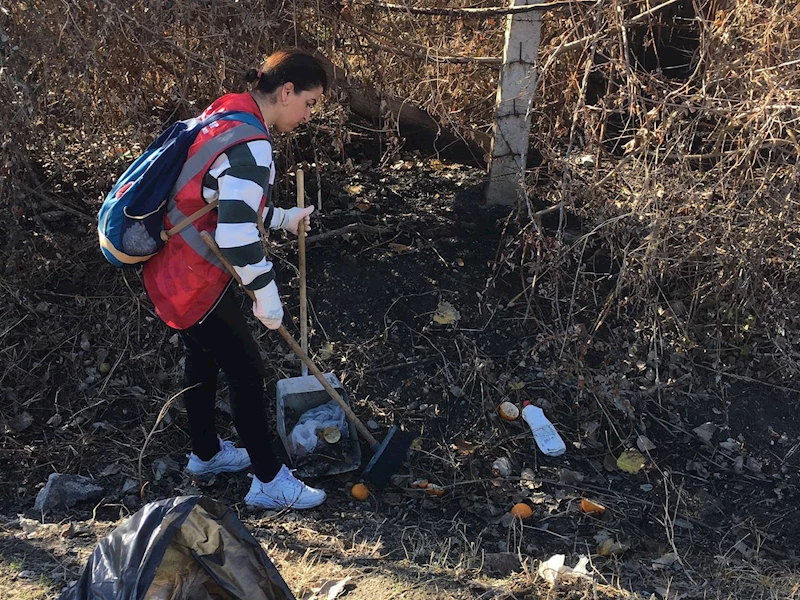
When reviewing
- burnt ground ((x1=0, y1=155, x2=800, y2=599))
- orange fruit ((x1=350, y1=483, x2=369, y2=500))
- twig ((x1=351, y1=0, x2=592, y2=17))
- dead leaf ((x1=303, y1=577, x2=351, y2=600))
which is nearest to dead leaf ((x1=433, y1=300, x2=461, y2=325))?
burnt ground ((x1=0, y1=155, x2=800, y2=599))

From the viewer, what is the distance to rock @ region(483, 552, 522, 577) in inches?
109

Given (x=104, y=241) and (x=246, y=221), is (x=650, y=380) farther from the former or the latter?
(x=104, y=241)

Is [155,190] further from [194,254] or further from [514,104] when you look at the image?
[514,104]

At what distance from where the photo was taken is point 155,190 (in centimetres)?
239

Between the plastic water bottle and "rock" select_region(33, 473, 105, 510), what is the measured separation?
2013 mm

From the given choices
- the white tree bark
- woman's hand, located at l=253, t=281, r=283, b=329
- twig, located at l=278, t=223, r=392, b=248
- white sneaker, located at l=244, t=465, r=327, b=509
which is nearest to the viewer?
woman's hand, located at l=253, t=281, r=283, b=329

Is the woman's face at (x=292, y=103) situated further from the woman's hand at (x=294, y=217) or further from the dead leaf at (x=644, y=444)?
the dead leaf at (x=644, y=444)

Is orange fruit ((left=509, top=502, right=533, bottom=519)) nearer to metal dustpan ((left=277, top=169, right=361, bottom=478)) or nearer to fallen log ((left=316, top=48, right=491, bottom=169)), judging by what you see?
metal dustpan ((left=277, top=169, right=361, bottom=478))

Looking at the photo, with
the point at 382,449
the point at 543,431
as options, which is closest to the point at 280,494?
the point at 382,449

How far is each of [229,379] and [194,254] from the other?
1.85 feet

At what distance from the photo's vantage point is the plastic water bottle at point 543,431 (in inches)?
138

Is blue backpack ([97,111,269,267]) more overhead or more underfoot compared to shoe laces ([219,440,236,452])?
more overhead

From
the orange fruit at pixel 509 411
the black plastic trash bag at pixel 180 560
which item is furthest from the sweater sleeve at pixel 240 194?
the orange fruit at pixel 509 411

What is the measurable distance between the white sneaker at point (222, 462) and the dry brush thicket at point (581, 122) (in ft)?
5.41
